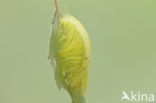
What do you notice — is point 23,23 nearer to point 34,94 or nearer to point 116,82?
point 34,94

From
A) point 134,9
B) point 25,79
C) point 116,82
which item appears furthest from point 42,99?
point 134,9

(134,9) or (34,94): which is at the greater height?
(134,9)

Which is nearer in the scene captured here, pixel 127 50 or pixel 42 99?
pixel 127 50

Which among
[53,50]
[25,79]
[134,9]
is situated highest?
[134,9]

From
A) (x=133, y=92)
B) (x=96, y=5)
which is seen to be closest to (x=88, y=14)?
(x=96, y=5)

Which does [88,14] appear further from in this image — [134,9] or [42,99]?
[42,99]

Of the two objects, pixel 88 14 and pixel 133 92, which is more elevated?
pixel 88 14
